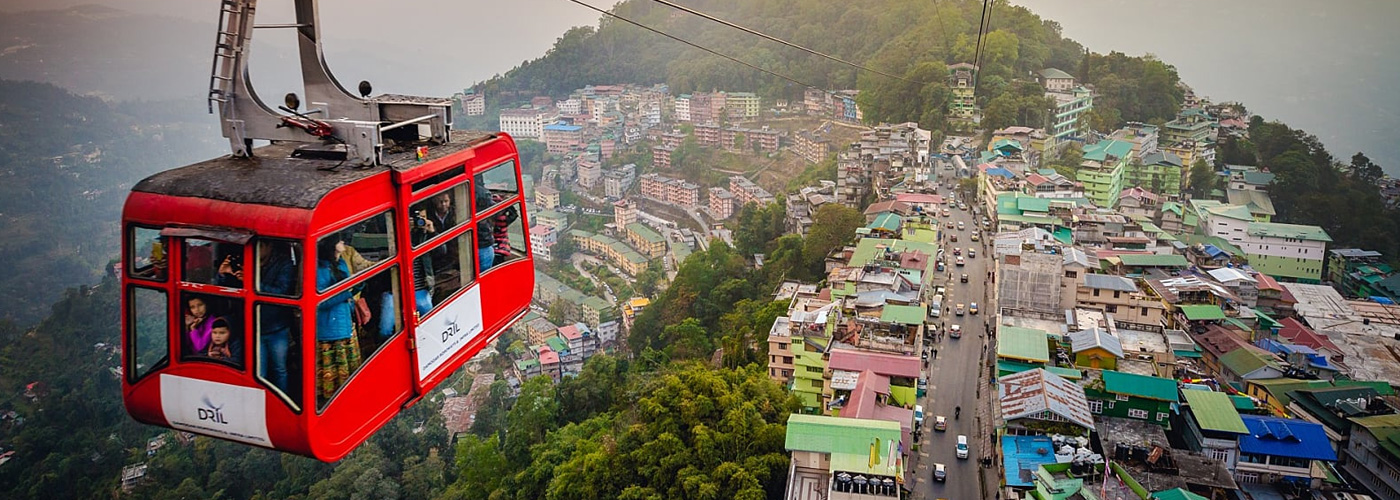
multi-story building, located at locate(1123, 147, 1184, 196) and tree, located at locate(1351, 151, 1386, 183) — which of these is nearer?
multi-story building, located at locate(1123, 147, 1184, 196)

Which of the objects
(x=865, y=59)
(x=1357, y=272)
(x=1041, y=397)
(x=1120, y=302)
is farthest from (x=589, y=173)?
(x=1041, y=397)

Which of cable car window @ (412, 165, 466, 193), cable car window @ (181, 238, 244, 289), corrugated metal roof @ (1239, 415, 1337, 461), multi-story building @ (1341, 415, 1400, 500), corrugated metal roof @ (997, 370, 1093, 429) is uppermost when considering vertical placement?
cable car window @ (412, 165, 466, 193)

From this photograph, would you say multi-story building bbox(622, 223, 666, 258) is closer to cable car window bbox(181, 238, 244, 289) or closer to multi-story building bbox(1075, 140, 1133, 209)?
multi-story building bbox(1075, 140, 1133, 209)

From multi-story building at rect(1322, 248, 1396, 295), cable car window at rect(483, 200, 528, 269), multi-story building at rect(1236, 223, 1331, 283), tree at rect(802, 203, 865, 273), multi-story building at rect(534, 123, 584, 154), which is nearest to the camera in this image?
cable car window at rect(483, 200, 528, 269)

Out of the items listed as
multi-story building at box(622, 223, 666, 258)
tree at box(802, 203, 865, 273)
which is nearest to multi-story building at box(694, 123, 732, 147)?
multi-story building at box(622, 223, 666, 258)

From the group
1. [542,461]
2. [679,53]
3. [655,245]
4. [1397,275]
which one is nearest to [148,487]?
[542,461]

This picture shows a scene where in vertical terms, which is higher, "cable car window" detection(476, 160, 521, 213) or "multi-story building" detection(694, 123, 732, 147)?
"cable car window" detection(476, 160, 521, 213)

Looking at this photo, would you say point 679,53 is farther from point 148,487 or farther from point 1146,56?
point 148,487

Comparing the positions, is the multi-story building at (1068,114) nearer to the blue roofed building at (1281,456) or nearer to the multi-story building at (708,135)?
the multi-story building at (708,135)

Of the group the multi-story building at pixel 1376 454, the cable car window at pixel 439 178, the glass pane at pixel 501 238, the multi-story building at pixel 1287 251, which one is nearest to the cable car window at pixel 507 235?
the glass pane at pixel 501 238
